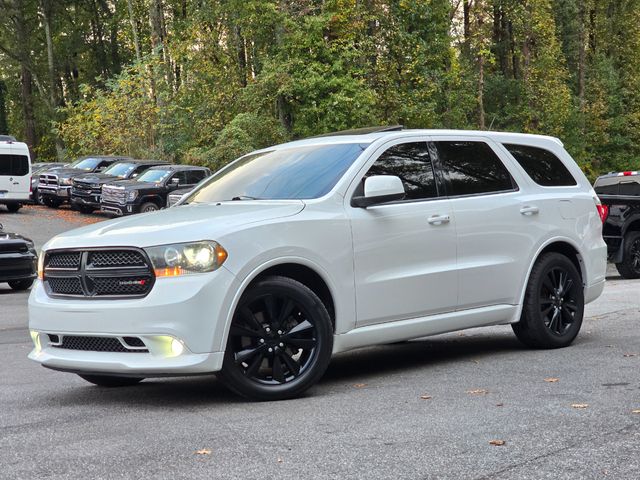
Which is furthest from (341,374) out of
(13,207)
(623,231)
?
(13,207)

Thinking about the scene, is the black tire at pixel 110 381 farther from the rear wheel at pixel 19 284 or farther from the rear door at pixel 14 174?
the rear door at pixel 14 174

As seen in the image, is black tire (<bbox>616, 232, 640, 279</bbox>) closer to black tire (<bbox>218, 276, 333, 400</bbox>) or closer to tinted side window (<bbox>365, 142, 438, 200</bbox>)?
tinted side window (<bbox>365, 142, 438, 200</bbox>)

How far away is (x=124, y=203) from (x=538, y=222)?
23947 millimetres

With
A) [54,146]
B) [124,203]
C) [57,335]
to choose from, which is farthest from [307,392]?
[54,146]

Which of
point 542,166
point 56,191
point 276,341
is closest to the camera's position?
point 276,341

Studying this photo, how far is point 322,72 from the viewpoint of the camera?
35.9 meters

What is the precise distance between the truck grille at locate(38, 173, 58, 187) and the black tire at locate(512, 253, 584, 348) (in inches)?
1249

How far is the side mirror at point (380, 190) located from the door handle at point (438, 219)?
513 millimetres

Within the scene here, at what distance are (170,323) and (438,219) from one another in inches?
95.1

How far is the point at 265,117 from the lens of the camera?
35.9 metres

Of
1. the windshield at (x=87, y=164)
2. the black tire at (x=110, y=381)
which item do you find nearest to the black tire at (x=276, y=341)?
the black tire at (x=110, y=381)

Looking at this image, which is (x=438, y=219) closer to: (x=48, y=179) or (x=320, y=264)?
(x=320, y=264)

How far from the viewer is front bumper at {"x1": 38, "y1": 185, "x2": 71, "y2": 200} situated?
37781 millimetres

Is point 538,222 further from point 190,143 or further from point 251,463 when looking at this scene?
point 190,143
